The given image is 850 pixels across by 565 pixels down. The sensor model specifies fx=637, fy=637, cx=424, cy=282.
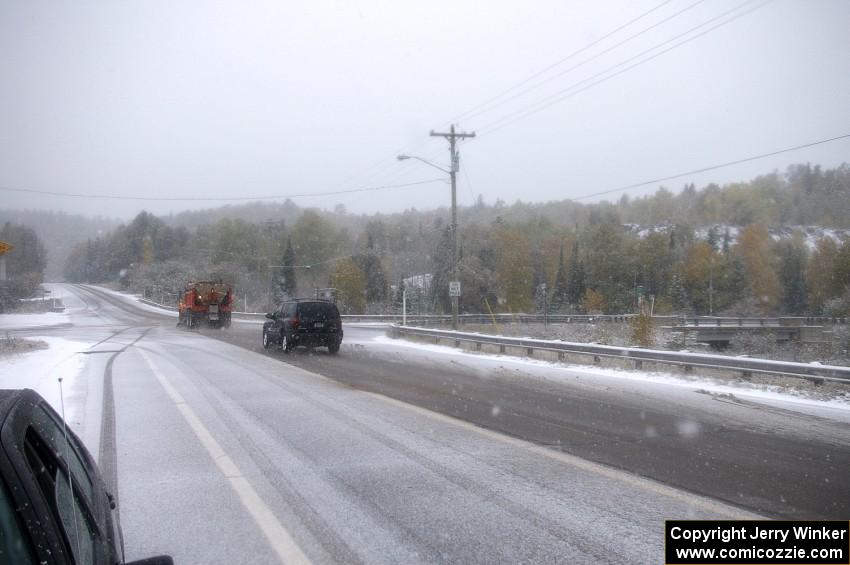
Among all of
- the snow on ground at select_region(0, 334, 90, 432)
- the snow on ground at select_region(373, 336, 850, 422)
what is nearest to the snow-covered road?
the snow on ground at select_region(0, 334, 90, 432)

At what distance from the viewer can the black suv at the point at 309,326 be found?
22469mm

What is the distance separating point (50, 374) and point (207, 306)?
86.3ft

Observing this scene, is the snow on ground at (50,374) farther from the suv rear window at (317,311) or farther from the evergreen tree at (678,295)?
the evergreen tree at (678,295)

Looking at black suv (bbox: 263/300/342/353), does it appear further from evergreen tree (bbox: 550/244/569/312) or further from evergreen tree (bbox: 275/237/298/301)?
evergreen tree (bbox: 275/237/298/301)

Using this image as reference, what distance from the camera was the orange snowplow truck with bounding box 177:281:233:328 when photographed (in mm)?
40969

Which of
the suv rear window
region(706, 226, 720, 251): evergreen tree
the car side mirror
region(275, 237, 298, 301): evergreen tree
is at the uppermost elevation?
region(706, 226, 720, 251): evergreen tree

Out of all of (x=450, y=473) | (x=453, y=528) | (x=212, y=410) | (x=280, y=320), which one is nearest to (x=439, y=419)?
(x=450, y=473)

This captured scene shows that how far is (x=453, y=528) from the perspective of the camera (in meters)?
5.27

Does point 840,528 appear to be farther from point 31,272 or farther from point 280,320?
point 31,272

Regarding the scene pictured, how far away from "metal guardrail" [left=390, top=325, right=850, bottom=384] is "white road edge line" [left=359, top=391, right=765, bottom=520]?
7806 mm

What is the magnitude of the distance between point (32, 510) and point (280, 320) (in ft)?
70.9

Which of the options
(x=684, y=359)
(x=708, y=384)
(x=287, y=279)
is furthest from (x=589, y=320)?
(x=287, y=279)

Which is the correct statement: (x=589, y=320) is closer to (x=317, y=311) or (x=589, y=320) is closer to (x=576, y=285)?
(x=576, y=285)

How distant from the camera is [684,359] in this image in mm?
15742
